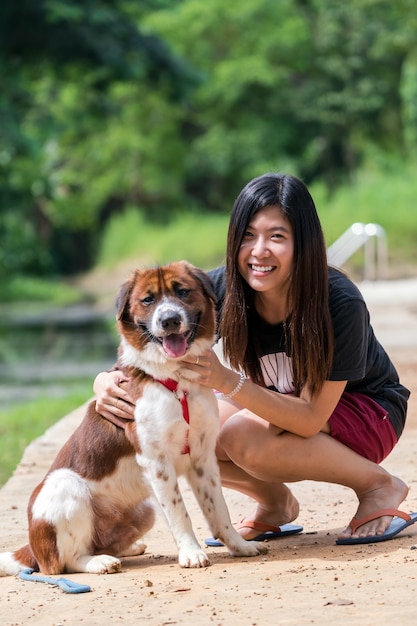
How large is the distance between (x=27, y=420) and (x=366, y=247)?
967 centimetres

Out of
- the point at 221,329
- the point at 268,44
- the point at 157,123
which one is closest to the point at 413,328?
the point at 221,329

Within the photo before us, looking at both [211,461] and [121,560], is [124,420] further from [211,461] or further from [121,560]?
[121,560]

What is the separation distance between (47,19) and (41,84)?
13.8m

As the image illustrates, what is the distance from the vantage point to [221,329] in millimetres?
4387

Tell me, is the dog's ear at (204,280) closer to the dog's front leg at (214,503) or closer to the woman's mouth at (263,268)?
the woman's mouth at (263,268)

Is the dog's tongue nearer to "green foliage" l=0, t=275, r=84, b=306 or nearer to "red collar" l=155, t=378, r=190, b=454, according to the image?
"red collar" l=155, t=378, r=190, b=454

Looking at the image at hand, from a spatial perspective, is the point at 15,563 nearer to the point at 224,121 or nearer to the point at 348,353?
the point at 348,353

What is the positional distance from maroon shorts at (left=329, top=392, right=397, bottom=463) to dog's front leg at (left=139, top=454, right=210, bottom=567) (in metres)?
0.73

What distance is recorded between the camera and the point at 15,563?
439 centimetres

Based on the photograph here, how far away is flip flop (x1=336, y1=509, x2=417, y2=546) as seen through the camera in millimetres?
4246

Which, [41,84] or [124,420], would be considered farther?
[41,84]

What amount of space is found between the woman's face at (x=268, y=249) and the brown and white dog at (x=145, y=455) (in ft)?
0.65

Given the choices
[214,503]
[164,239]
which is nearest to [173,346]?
[214,503]

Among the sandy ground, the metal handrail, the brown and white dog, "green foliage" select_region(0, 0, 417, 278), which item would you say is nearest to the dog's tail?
the brown and white dog
